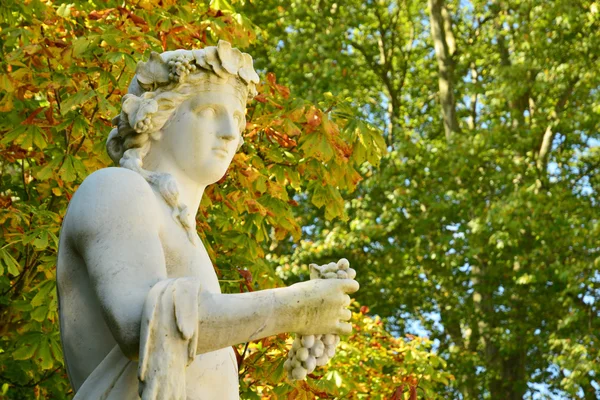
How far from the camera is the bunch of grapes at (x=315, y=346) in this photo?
3.08 m

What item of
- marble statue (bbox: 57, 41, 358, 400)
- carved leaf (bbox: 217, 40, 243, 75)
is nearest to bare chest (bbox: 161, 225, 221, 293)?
marble statue (bbox: 57, 41, 358, 400)

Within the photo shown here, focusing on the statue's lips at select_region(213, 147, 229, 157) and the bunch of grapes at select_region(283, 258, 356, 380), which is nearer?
the bunch of grapes at select_region(283, 258, 356, 380)

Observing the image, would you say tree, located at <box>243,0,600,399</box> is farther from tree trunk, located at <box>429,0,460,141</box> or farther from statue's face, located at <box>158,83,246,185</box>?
statue's face, located at <box>158,83,246,185</box>

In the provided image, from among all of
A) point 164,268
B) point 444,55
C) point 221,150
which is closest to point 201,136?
point 221,150

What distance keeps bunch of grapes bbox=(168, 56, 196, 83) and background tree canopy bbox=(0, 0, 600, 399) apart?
9.59 feet

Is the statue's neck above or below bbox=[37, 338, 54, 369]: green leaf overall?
above

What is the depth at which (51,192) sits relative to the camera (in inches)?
288

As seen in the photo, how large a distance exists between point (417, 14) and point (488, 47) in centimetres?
246

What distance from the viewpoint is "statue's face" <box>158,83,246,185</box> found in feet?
11.1

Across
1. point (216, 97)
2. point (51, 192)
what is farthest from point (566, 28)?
point (216, 97)

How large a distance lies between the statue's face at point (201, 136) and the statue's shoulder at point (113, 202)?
0.79ft

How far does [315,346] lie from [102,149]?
3.90 metres

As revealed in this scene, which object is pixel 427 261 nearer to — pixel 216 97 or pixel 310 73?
pixel 310 73

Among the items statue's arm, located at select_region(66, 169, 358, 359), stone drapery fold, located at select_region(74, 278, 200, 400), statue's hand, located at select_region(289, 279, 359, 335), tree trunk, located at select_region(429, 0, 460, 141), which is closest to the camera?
stone drapery fold, located at select_region(74, 278, 200, 400)
